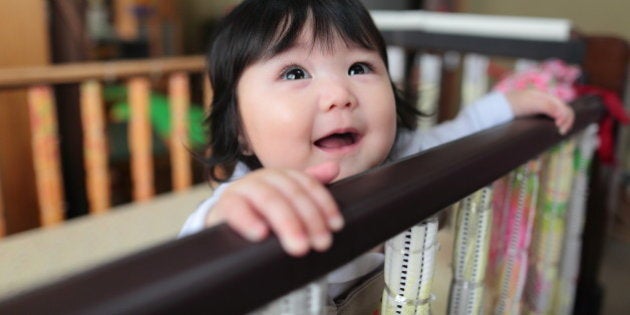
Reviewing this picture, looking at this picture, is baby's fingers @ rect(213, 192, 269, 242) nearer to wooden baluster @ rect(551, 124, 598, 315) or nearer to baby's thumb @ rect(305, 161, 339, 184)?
baby's thumb @ rect(305, 161, 339, 184)

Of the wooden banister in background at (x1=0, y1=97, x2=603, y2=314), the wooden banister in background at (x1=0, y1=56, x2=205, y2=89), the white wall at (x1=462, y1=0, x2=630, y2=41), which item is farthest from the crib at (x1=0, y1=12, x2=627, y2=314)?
the white wall at (x1=462, y1=0, x2=630, y2=41)

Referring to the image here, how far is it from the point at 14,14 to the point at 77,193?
2.00 feet

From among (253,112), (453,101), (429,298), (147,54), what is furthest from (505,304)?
(147,54)

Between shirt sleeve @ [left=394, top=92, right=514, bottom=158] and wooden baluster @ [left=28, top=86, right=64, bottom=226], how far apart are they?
985 millimetres

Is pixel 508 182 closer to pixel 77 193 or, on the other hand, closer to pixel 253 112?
pixel 253 112

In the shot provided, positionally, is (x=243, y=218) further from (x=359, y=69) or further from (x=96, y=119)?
(x=96, y=119)

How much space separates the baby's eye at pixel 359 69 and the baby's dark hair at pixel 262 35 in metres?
0.03

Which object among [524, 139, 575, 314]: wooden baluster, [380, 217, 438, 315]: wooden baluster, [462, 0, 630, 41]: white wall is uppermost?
[462, 0, 630, 41]: white wall

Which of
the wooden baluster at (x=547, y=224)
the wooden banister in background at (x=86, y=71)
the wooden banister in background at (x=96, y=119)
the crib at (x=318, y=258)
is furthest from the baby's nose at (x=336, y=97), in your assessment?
the wooden banister in background at (x=86, y=71)

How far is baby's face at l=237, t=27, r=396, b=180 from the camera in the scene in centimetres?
66

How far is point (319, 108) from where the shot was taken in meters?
0.65

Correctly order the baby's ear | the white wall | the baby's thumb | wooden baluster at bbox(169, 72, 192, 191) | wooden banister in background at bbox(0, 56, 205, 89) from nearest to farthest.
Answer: the baby's thumb
the baby's ear
wooden banister in background at bbox(0, 56, 205, 89)
wooden baluster at bbox(169, 72, 192, 191)
the white wall

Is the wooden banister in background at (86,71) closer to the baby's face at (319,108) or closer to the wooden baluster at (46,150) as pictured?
the wooden baluster at (46,150)

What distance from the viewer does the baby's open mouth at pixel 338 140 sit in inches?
26.8
